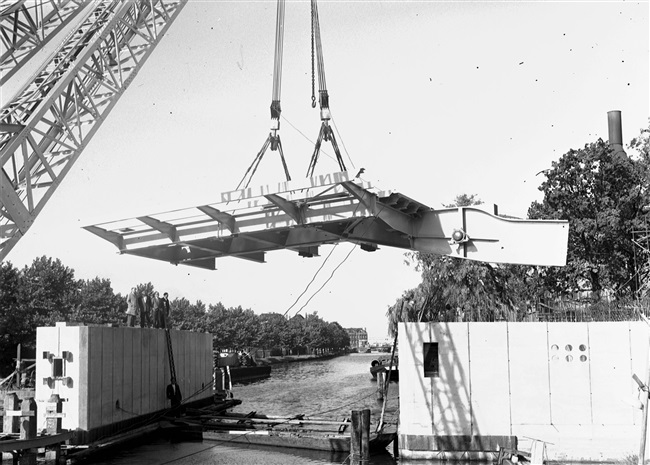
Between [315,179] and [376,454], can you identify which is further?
[376,454]

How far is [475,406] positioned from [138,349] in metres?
15.3

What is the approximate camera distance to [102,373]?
91.2 ft

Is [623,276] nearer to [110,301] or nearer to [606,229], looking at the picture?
[606,229]

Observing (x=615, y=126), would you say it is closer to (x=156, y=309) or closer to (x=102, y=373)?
(x=156, y=309)

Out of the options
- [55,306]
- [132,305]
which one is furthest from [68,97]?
[55,306]

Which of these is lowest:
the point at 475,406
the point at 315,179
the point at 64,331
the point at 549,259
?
the point at 475,406

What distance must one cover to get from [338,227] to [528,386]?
7.68 meters

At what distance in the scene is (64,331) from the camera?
26.7 m

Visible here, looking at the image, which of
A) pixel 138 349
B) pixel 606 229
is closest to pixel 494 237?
pixel 138 349

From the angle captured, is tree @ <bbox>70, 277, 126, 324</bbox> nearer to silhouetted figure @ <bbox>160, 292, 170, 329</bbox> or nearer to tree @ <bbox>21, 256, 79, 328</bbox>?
tree @ <bbox>21, 256, 79, 328</bbox>

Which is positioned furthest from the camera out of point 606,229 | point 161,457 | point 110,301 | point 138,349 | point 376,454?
point 110,301

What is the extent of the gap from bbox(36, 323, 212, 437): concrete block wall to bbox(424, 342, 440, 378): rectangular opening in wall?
11976mm

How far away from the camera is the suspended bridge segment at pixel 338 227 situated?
2050cm

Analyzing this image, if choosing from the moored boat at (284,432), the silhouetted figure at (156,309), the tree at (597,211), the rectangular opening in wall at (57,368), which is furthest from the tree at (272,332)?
the rectangular opening in wall at (57,368)
